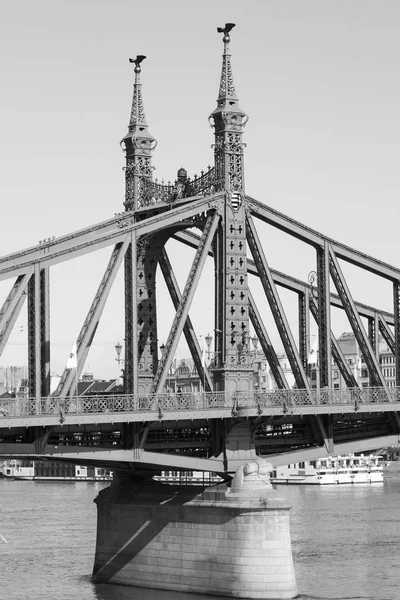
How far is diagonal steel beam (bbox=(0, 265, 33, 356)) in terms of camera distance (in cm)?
7169

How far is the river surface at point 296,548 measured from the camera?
264 feet

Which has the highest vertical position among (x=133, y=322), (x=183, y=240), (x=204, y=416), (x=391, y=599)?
(x=183, y=240)

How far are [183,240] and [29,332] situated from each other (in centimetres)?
1653

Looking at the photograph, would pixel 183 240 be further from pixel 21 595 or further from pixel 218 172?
pixel 21 595

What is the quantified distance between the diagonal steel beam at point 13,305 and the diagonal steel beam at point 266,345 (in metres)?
15.4

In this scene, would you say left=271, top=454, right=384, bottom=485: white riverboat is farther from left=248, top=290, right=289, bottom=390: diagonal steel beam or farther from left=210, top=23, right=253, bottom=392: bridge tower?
left=210, top=23, right=253, bottom=392: bridge tower

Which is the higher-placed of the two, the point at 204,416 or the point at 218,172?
the point at 218,172

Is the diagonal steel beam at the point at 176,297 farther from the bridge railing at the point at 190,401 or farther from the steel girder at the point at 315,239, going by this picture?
the steel girder at the point at 315,239

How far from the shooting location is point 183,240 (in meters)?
87.6

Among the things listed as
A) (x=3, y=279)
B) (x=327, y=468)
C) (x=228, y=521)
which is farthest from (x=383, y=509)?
(x=3, y=279)

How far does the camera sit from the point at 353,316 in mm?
86625

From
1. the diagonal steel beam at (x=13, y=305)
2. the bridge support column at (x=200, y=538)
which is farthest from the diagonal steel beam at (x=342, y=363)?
the diagonal steel beam at (x=13, y=305)

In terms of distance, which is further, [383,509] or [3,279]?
[383,509]

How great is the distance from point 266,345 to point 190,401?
6.75 m
